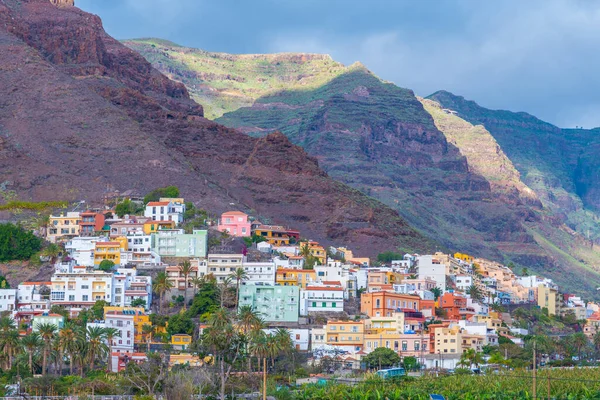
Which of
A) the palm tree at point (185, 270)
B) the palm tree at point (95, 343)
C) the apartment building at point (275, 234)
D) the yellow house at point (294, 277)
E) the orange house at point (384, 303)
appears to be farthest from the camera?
the apartment building at point (275, 234)

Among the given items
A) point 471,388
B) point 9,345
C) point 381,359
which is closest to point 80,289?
point 9,345

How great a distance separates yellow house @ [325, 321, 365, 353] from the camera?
133000 mm

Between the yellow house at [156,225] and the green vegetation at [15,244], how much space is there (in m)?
13.0

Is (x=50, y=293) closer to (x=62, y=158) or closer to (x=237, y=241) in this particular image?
(x=237, y=241)

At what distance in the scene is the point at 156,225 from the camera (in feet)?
539

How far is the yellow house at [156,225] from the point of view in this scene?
162 metres

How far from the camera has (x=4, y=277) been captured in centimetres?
15088

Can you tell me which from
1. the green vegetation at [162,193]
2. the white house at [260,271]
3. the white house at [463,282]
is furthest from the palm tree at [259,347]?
the green vegetation at [162,193]

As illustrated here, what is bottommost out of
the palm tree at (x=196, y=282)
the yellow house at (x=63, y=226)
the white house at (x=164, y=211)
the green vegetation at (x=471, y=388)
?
the green vegetation at (x=471, y=388)

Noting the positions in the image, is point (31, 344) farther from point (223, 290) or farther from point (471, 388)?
point (471, 388)

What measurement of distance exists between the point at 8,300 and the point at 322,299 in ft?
108

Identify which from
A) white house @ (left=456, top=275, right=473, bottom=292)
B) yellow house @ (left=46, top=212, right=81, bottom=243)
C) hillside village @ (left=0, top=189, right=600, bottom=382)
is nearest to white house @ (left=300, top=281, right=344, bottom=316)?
hillside village @ (left=0, top=189, right=600, bottom=382)

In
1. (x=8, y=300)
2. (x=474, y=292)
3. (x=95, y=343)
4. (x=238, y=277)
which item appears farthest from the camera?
(x=474, y=292)

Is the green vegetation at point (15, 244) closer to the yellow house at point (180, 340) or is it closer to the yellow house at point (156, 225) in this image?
the yellow house at point (156, 225)
